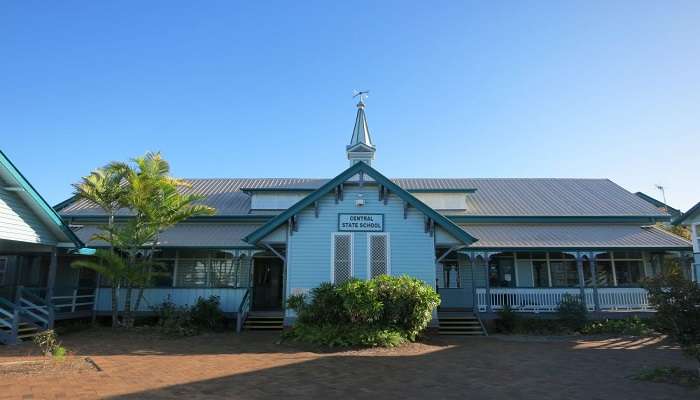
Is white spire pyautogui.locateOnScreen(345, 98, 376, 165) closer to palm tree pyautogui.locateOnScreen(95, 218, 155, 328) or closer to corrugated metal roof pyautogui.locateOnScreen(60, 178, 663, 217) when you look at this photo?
corrugated metal roof pyautogui.locateOnScreen(60, 178, 663, 217)

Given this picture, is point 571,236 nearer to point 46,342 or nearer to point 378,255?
point 378,255

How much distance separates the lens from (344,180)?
16297 millimetres

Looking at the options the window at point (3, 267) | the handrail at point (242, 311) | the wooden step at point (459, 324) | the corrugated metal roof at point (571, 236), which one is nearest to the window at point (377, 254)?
the wooden step at point (459, 324)

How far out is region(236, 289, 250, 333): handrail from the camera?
1656 centimetres

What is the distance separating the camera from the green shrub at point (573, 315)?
17047 mm

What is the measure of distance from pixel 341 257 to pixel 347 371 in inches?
261

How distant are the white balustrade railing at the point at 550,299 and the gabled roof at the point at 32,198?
15994 millimetres

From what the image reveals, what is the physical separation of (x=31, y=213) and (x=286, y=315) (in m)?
9.35

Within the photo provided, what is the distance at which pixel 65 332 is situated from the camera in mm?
15758

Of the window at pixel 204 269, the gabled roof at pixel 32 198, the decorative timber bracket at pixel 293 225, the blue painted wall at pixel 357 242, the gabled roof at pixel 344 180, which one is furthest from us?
the window at pixel 204 269

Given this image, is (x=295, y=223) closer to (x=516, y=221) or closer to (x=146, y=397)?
(x=146, y=397)

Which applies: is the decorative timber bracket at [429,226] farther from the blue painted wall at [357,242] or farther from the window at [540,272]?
the window at [540,272]

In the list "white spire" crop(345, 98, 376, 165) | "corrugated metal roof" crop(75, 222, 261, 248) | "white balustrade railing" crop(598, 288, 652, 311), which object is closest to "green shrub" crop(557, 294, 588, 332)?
"white balustrade railing" crop(598, 288, 652, 311)

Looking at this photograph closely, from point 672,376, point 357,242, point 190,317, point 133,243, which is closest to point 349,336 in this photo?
point 357,242
